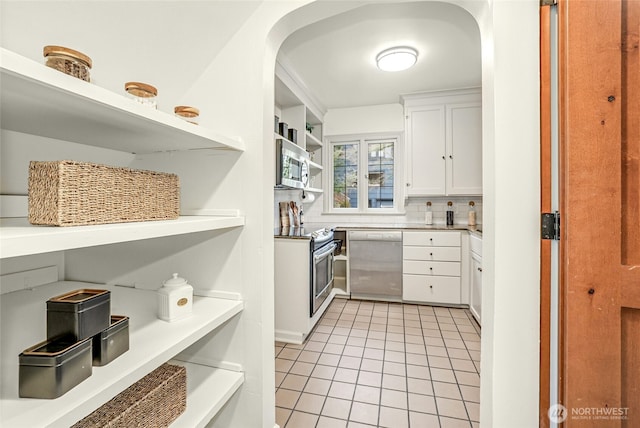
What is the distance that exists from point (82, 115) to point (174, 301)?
0.67 m

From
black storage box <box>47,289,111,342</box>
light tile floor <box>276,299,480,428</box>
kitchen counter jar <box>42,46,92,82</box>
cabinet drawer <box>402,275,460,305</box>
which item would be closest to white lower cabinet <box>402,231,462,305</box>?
cabinet drawer <box>402,275,460,305</box>

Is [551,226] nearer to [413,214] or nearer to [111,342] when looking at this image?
[111,342]

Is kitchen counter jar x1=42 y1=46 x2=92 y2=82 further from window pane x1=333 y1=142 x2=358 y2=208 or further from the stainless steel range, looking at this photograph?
window pane x1=333 y1=142 x2=358 y2=208

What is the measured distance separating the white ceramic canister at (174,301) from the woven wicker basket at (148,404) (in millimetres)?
200

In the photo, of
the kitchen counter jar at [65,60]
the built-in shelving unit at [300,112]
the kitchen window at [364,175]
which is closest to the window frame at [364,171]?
the kitchen window at [364,175]

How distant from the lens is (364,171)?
398 cm

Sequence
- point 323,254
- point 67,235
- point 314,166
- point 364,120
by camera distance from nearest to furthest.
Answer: point 67,235 < point 323,254 < point 314,166 < point 364,120

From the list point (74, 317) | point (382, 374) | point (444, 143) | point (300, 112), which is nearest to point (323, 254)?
point (382, 374)

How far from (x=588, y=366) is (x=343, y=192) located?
131 inches

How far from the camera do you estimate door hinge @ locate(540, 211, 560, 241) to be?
0.96m

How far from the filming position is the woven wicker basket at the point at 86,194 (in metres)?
0.71

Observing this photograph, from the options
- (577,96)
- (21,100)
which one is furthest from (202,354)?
(577,96)

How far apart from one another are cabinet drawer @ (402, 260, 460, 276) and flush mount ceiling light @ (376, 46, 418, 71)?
2003mm

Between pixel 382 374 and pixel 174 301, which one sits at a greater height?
pixel 174 301
